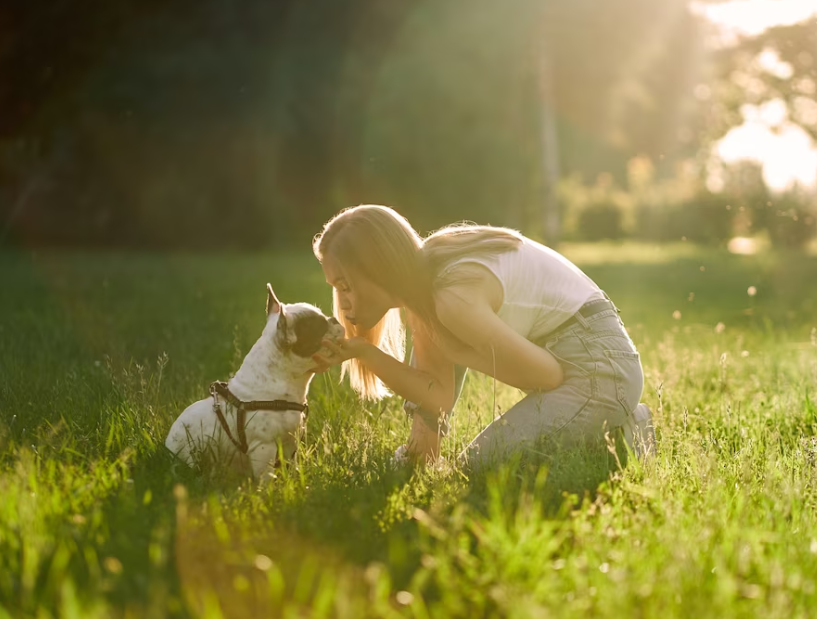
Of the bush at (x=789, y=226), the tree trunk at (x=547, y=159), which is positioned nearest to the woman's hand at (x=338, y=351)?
the bush at (x=789, y=226)

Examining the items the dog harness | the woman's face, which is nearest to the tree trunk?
the woman's face

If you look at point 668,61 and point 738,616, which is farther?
point 668,61

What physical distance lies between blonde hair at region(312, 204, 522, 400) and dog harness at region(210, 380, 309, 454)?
816 millimetres

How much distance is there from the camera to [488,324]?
4.59 meters

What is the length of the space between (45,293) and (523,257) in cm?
996

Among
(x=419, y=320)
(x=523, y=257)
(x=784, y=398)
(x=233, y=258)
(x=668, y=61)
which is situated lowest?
(x=233, y=258)

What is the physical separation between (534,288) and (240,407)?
167cm

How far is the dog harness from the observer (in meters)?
4.75

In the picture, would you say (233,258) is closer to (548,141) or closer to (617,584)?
(548,141)

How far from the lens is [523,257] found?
489 cm

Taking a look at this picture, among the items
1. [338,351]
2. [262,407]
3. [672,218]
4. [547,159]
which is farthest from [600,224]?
[262,407]

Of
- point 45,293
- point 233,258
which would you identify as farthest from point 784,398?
point 233,258

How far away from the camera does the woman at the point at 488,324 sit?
4684 mm

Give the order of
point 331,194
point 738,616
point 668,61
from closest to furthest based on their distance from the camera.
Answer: point 738,616, point 331,194, point 668,61
